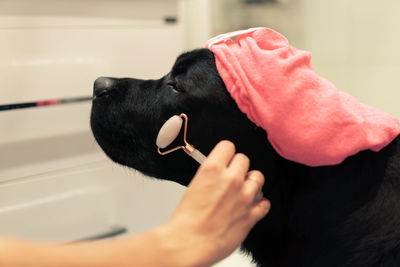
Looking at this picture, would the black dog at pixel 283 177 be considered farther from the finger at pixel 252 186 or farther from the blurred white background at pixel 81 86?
the blurred white background at pixel 81 86

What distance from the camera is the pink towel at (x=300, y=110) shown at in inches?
22.6

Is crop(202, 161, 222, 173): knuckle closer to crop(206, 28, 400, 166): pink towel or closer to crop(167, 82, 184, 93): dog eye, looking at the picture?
crop(206, 28, 400, 166): pink towel

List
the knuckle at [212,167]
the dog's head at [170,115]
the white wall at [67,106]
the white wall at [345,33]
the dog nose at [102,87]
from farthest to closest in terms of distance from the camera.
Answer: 1. the white wall at [345,33]
2. the white wall at [67,106]
3. the dog nose at [102,87]
4. the dog's head at [170,115]
5. the knuckle at [212,167]

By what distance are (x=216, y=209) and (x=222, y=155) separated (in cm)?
8

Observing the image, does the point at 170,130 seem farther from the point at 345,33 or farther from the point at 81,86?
the point at 345,33

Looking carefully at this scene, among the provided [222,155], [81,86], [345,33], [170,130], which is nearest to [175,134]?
[170,130]

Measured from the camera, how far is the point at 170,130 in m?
0.69

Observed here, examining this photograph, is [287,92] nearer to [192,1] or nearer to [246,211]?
[246,211]

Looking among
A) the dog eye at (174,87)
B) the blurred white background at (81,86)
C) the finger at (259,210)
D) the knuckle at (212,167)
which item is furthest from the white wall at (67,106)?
the knuckle at (212,167)

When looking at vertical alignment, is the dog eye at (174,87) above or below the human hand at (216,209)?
above

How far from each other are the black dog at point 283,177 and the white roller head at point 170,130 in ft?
0.06

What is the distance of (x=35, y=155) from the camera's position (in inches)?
42.6

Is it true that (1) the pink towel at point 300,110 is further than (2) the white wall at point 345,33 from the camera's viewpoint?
No

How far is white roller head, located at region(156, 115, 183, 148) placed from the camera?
2.26 ft
